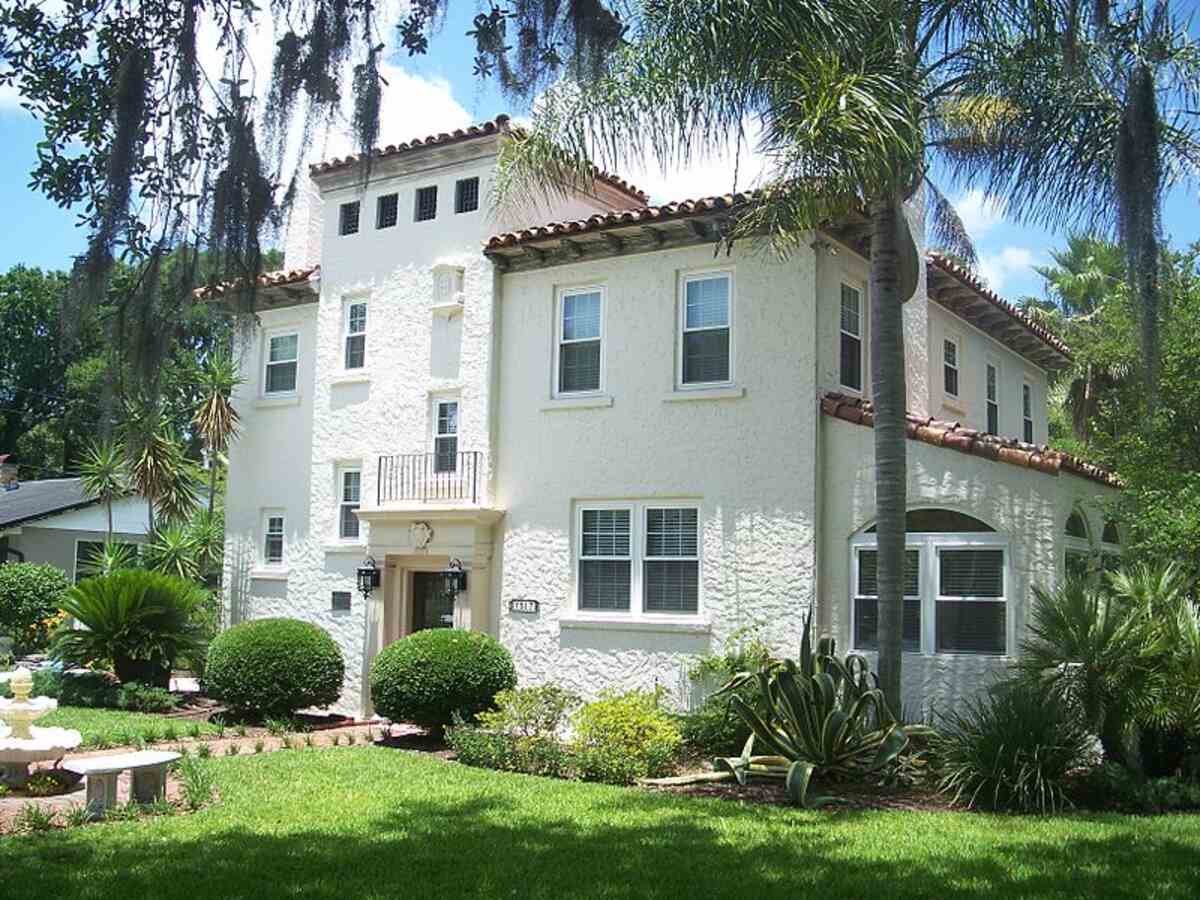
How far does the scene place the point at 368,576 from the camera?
18500 mm

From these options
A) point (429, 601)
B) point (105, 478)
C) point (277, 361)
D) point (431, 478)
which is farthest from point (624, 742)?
point (105, 478)

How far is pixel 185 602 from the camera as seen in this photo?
1981 cm

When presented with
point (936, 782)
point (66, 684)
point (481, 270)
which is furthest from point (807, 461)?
point (66, 684)

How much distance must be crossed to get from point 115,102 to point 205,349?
1455 centimetres

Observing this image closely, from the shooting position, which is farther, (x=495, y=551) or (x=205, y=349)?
(x=205, y=349)

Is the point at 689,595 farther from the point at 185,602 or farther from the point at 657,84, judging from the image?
the point at 185,602

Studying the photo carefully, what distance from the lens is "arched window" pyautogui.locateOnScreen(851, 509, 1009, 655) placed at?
14.2 metres

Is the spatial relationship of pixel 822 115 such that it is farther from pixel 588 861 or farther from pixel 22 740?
pixel 22 740

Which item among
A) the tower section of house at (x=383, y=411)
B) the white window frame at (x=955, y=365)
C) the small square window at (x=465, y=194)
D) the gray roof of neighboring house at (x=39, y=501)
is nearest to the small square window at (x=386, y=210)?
the tower section of house at (x=383, y=411)

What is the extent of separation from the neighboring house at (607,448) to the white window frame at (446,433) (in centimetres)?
4

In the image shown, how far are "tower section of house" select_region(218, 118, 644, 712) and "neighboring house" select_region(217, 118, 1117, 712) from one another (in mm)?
49

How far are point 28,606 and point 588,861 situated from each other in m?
23.1

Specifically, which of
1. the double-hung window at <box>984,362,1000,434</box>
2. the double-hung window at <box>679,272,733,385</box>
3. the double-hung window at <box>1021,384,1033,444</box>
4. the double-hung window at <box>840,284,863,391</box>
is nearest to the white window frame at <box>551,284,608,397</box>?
the double-hung window at <box>679,272,733,385</box>

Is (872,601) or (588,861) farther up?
(872,601)
